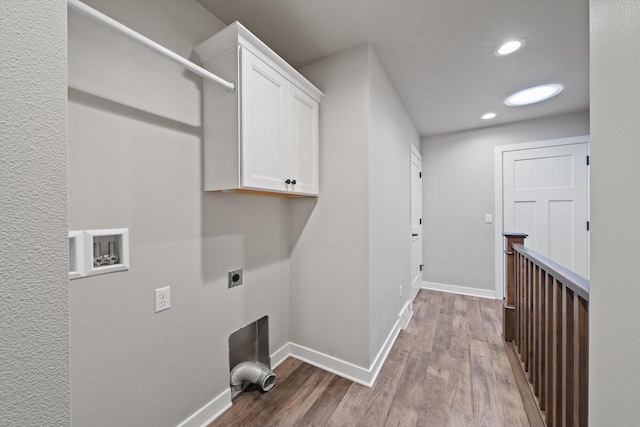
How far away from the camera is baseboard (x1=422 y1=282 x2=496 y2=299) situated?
3.72 metres

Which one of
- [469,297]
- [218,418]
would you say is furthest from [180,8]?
[469,297]

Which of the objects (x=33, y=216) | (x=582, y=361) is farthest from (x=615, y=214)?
(x=33, y=216)

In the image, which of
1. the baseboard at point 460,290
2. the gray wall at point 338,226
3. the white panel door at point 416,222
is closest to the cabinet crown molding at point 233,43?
the gray wall at point 338,226

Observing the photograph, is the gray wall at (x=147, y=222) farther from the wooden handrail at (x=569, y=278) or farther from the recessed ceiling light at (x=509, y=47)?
the recessed ceiling light at (x=509, y=47)

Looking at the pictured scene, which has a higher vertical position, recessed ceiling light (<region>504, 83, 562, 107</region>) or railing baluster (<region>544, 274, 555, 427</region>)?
recessed ceiling light (<region>504, 83, 562, 107</region>)

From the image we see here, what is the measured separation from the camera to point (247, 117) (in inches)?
55.0

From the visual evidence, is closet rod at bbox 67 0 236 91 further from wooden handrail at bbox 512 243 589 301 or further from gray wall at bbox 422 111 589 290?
gray wall at bbox 422 111 589 290

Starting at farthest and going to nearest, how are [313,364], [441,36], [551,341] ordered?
1. [313,364]
2. [441,36]
3. [551,341]

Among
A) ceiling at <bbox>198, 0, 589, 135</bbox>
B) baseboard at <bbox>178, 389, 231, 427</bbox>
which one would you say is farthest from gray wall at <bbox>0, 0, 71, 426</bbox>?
ceiling at <bbox>198, 0, 589, 135</bbox>

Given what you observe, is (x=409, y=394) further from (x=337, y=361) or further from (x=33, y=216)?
(x=33, y=216)

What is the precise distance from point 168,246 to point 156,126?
0.61m

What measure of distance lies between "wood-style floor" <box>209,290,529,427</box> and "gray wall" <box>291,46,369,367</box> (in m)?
0.24

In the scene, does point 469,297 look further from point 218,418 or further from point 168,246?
point 168,246

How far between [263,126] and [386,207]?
52.5 inches
